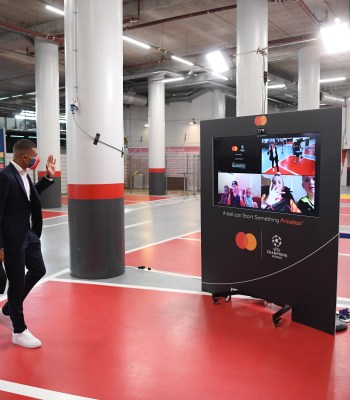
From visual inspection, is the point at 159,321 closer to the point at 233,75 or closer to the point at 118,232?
the point at 118,232

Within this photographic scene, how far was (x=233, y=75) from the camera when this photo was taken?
1745 cm

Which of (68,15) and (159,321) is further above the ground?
(68,15)

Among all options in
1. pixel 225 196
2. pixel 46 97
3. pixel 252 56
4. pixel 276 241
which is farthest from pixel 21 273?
pixel 46 97

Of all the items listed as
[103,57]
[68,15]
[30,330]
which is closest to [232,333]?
[30,330]

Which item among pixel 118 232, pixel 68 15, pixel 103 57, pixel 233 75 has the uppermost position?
pixel 233 75

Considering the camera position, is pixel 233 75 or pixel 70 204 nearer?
pixel 70 204

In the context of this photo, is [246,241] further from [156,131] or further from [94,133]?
[156,131]

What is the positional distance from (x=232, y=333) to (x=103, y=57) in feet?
12.2

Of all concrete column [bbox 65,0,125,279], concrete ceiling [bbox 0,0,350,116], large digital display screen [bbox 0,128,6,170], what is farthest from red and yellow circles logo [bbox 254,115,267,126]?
large digital display screen [bbox 0,128,6,170]

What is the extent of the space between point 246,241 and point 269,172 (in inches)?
31.1

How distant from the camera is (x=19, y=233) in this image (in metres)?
3.35

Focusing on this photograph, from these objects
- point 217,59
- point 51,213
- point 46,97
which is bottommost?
point 51,213

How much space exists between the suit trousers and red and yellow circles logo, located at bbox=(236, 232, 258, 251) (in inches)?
79.0

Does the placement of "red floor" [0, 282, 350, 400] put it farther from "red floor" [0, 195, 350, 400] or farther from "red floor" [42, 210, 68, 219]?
"red floor" [42, 210, 68, 219]
